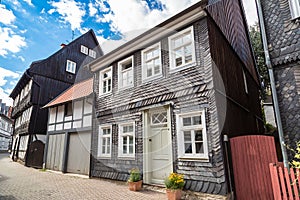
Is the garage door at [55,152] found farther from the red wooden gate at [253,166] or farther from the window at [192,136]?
the red wooden gate at [253,166]

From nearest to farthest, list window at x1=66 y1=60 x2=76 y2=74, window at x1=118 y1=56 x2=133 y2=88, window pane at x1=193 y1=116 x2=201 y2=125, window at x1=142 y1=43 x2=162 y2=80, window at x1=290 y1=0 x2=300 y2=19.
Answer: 1. window at x1=290 y1=0 x2=300 y2=19
2. window pane at x1=193 y1=116 x2=201 y2=125
3. window at x1=142 y1=43 x2=162 y2=80
4. window at x1=118 y1=56 x2=133 y2=88
5. window at x1=66 y1=60 x2=76 y2=74

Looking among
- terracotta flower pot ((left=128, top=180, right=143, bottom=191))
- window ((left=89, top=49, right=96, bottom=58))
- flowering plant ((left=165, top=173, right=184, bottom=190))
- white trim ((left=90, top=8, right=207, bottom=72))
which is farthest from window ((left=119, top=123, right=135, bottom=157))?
window ((left=89, top=49, right=96, bottom=58))

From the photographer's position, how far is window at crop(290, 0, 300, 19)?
4.99 meters

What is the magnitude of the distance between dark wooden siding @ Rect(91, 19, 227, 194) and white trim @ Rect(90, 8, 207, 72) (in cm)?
24

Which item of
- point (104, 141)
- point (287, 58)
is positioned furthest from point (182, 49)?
point (104, 141)

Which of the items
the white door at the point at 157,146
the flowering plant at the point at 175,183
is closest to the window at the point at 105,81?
the white door at the point at 157,146

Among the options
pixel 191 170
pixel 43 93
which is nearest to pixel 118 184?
pixel 191 170

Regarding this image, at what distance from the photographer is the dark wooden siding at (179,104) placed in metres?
4.95

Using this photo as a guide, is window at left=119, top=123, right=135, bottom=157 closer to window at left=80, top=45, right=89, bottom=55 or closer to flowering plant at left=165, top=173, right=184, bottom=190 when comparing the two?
flowering plant at left=165, top=173, right=184, bottom=190

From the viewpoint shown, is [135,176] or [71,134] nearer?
[135,176]

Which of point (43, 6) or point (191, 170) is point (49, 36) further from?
point (191, 170)

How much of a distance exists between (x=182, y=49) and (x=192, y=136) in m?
2.98

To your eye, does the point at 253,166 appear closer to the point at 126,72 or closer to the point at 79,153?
the point at 126,72

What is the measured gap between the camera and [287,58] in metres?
4.95
